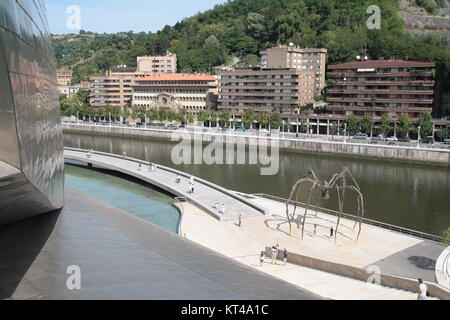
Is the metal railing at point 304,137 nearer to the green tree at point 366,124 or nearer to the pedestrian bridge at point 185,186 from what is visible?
the green tree at point 366,124

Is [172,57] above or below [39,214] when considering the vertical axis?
above

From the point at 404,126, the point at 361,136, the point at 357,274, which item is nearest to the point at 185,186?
the point at 357,274

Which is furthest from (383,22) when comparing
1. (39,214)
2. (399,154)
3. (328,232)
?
(39,214)

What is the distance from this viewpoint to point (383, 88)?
65438 mm

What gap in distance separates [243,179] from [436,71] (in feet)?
127

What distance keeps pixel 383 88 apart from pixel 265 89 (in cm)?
1903

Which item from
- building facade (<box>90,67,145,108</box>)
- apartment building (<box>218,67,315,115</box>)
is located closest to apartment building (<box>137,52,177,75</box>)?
building facade (<box>90,67,145,108</box>)

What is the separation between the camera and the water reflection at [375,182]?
30953mm

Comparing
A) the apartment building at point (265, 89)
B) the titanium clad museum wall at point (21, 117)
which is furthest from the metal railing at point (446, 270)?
the apartment building at point (265, 89)

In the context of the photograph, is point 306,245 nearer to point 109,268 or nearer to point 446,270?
point 446,270

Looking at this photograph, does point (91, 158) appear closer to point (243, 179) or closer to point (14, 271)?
point (243, 179)

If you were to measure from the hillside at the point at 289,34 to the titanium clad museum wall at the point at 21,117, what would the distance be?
67.3m

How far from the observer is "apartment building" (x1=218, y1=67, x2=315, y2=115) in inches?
2936

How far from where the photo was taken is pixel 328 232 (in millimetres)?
23406
